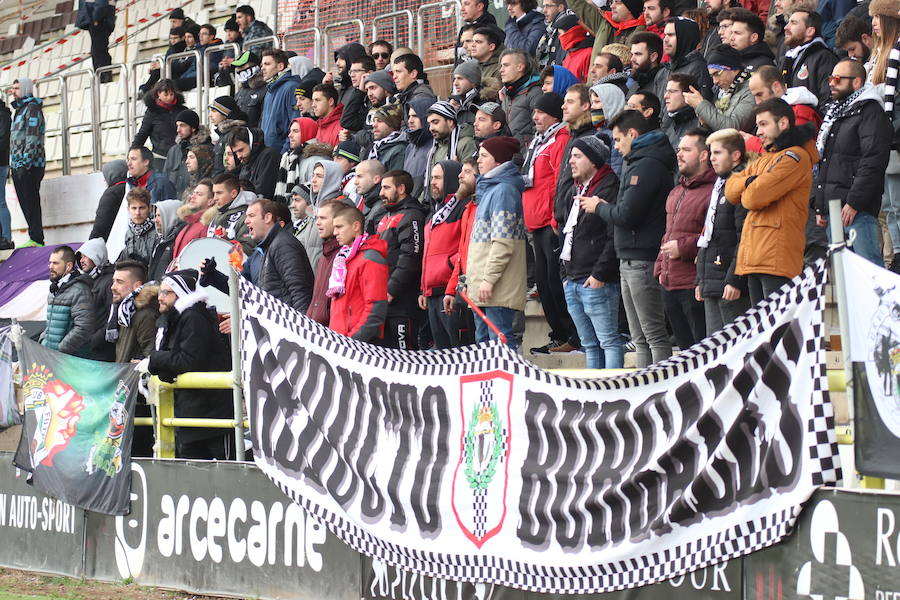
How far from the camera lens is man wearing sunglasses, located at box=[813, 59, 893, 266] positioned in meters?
8.13

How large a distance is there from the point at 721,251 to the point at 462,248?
2311 millimetres

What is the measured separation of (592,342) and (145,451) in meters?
3.13

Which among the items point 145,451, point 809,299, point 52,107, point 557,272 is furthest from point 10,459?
point 52,107

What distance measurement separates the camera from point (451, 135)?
1129 cm

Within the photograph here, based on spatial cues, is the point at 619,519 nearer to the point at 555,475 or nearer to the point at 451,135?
the point at 555,475

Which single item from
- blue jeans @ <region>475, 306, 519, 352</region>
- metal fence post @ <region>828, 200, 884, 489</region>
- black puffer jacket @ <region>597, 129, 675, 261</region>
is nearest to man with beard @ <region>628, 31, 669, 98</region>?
black puffer jacket @ <region>597, 129, 675, 261</region>

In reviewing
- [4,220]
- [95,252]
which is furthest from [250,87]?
[4,220]

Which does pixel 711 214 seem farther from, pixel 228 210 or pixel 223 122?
pixel 223 122

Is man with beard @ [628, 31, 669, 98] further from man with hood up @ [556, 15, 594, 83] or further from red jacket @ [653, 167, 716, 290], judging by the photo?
red jacket @ [653, 167, 716, 290]

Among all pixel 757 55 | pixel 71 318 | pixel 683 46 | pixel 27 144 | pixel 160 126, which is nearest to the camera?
pixel 757 55

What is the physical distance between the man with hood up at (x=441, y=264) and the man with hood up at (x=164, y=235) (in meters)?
3.40

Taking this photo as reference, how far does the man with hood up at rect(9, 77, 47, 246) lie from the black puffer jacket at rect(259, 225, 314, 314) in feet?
27.4

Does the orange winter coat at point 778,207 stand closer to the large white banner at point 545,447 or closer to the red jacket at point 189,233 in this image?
the large white banner at point 545,447

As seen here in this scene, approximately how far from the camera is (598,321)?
889cm
